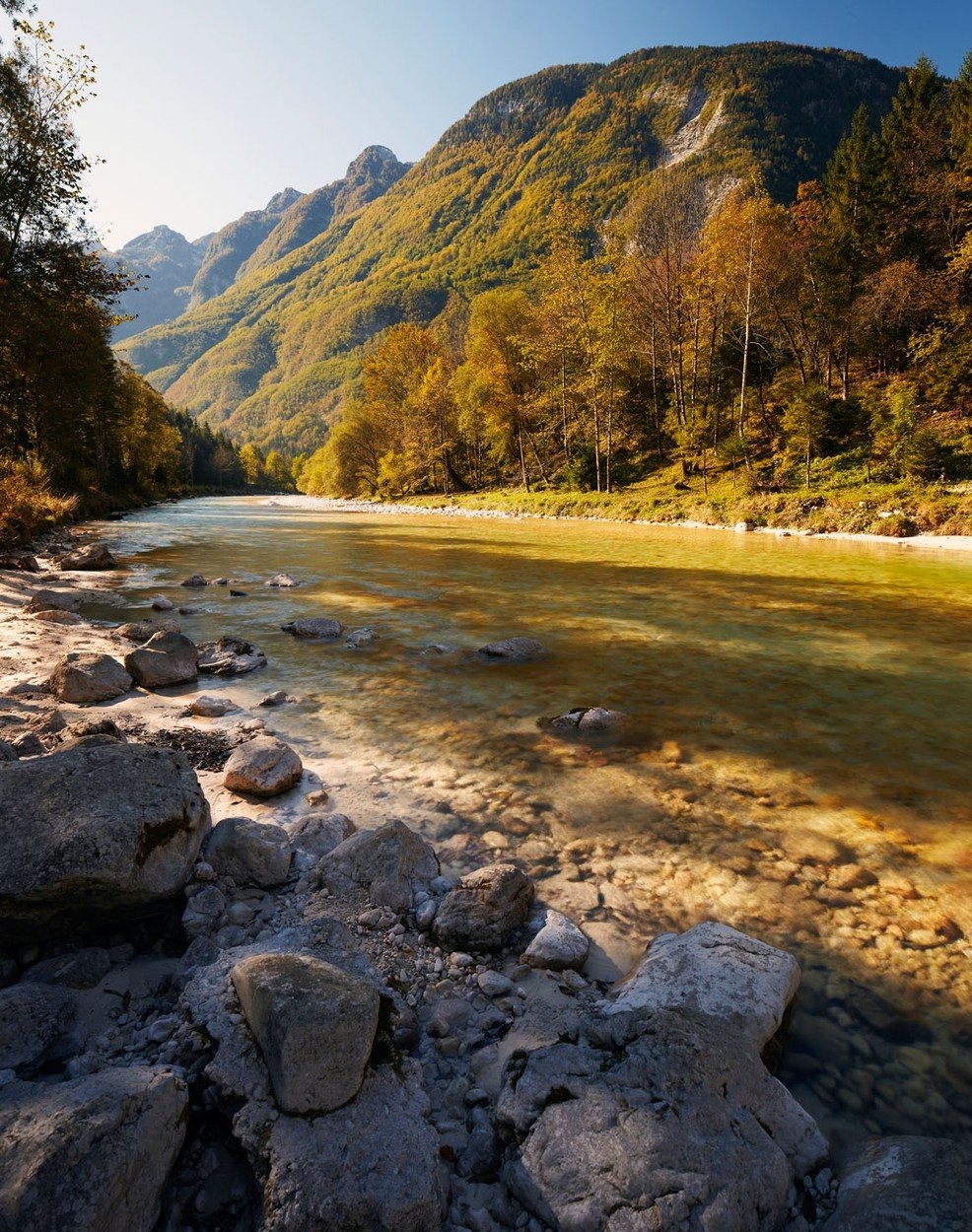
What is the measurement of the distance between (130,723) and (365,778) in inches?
129

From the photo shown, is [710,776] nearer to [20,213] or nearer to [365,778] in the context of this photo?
[365,778]

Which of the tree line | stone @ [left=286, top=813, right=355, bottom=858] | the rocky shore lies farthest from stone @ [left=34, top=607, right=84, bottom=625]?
the tree line

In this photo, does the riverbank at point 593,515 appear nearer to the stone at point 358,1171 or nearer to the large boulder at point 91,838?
the stone at point 358,1171

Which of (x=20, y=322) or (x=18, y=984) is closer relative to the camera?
(x=18, y=984)

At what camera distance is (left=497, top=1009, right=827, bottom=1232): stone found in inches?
85.4

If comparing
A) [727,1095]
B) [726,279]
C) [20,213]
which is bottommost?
[727,1095]

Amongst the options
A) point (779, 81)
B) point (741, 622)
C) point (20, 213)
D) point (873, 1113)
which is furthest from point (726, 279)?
point (779, 81)

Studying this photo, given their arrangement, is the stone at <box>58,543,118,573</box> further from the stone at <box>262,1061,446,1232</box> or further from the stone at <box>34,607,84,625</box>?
the stone at <box>262,1061,446,1232</box>

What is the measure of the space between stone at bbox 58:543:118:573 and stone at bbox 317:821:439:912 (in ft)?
64.2

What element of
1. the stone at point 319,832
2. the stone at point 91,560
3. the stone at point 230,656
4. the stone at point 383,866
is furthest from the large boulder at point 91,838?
the stone at point 91,560

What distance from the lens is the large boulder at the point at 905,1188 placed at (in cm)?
210

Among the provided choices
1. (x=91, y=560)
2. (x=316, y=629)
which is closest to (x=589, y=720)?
(x=316, y=629)

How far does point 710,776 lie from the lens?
6.33 metres

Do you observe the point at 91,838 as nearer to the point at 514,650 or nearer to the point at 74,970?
the point at 74,970
